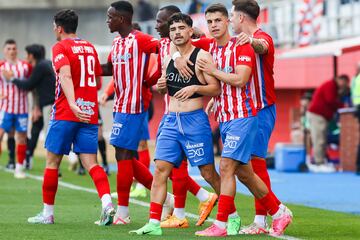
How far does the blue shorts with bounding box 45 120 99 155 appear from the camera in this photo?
39.8 ft

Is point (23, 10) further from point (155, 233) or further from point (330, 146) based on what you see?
point (155, 233)

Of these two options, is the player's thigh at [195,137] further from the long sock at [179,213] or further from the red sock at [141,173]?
the red sock at [141,173]

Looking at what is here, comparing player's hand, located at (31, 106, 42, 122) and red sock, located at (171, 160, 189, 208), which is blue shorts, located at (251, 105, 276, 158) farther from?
player's hand, located at (31, 106, 42, 122)

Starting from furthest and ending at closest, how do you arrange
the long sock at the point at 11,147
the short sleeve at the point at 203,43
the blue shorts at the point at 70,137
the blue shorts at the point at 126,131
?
1. the long sock at the point at 11,147
2. the blue shorts at the point at 126,131
3. the blue shorts at the point at 70,137
4. the short sleeve at the point at 203,43

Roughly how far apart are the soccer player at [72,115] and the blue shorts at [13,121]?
8244mm

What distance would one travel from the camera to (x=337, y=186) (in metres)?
19.4

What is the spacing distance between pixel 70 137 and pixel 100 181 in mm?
519

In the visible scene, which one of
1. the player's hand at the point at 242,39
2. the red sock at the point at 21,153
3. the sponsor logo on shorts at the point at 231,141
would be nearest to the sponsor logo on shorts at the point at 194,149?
the sponsor logo on shorts at the point at 231,141

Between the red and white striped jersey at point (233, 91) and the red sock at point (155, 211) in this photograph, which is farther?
the red sock at point (155, 211)

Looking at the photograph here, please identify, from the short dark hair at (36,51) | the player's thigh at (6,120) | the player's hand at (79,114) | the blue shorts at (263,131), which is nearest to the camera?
the blue shorts at (263,131)

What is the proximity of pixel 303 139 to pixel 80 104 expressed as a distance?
49.4ft

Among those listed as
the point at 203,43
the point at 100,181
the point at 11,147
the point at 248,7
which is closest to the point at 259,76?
the point at 248,7

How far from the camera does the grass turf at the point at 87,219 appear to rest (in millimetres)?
11133

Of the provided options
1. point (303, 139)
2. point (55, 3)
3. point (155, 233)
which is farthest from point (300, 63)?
point (155, 233)
